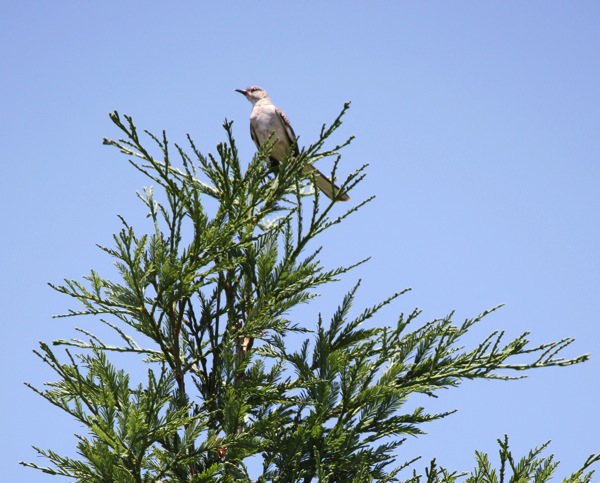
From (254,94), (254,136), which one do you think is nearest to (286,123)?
(254,136)

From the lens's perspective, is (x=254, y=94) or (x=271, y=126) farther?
(x=254, y=94)

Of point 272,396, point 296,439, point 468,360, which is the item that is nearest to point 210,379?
point 272,396

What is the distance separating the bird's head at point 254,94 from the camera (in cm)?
1030

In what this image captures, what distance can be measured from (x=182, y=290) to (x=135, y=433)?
3.72ft

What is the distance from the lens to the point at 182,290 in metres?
4.98

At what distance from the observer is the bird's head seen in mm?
10301

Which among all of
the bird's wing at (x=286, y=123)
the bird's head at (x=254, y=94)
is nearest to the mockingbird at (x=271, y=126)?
the bird's wing at (x=286, y=123)

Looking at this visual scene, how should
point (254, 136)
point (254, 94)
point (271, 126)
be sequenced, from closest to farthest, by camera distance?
point (271, 126) < point (254, 136) < point (254, 94)

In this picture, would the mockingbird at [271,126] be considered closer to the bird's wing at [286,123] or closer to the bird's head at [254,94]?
the bird's wing at [286,123]

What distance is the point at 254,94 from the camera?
409 inches

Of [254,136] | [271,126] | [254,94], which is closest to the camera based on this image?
[271,126]

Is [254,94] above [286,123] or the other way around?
above

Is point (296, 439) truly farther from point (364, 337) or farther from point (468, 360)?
point (468, 360)

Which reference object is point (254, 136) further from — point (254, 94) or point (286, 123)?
point (254, 94)
